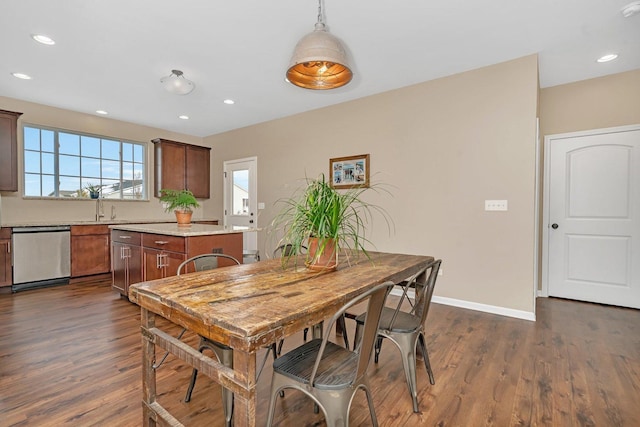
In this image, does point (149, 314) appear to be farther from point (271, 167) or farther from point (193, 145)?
point (193, 145)

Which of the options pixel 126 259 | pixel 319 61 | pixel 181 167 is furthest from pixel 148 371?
pixel 181 167

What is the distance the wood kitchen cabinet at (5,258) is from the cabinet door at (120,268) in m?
1.31

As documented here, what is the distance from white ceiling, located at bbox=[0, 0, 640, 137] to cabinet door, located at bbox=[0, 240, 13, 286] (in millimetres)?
1958

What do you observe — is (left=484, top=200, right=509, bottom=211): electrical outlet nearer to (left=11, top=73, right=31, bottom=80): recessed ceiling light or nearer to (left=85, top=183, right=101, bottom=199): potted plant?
(left=11, top=73, right=31, bottom=80): recessed ceiling light

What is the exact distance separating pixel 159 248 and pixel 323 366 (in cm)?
247

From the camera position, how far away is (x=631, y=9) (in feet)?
7.50

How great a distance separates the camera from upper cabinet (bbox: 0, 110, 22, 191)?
3929 mm

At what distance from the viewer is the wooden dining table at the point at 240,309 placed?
982 millimetres

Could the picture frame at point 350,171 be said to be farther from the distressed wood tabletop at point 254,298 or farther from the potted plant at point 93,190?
the potted plant at point 93,190

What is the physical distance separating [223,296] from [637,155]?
14.4 feet

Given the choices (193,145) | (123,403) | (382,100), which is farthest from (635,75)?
(193,145)

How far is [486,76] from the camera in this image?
3244 mm

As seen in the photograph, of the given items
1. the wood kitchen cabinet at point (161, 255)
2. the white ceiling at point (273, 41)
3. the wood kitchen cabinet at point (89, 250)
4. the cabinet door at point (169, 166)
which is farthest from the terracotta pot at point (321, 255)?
the cabinet door at point (169, 166)

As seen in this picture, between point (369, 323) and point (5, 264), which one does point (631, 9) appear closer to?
point (369, 323)
